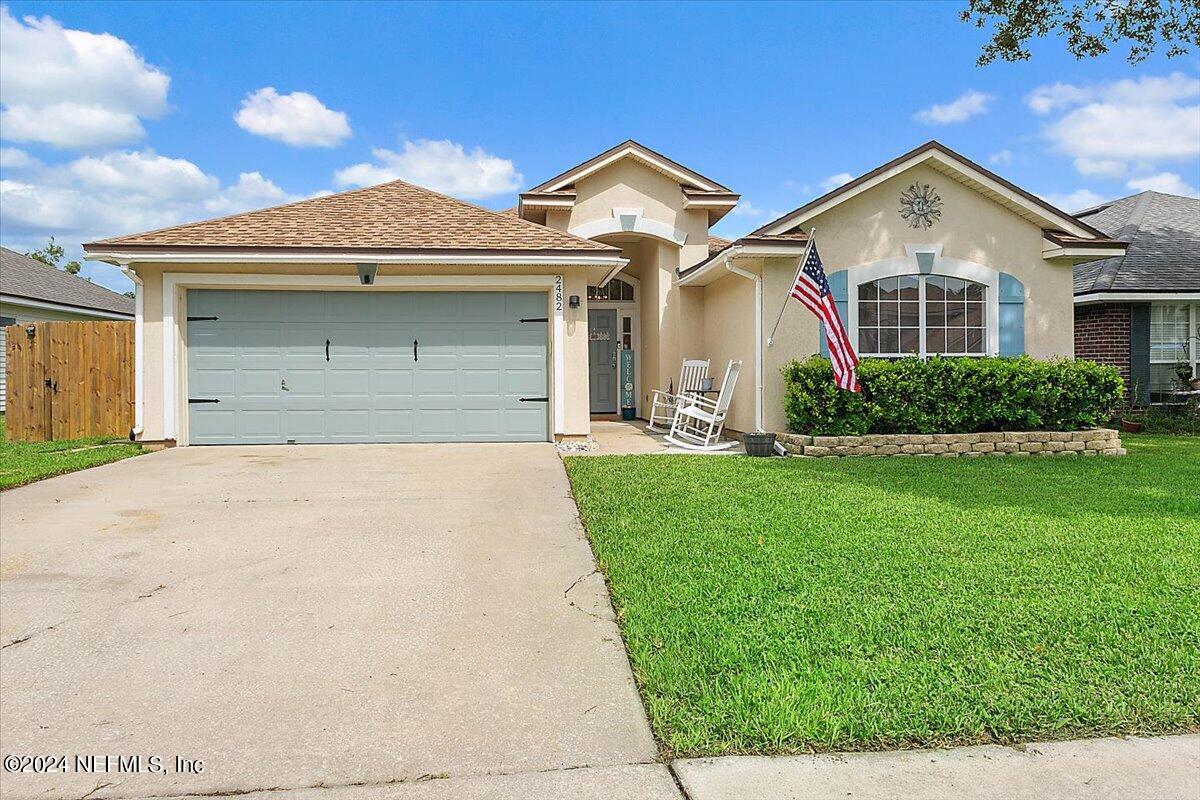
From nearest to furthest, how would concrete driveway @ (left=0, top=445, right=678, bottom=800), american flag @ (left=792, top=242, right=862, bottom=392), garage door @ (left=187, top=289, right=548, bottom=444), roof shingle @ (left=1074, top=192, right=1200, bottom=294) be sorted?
concrete driveway @ (left=0, top=445, right=678, bottom=800)
american flag @ (left=792, top=242, right=862, bottom=392)
garage door @ (left=187, top=289, right=548, bottom=444)
roof shingle @ (left=1074, top=192, right=1200, bottom=294)

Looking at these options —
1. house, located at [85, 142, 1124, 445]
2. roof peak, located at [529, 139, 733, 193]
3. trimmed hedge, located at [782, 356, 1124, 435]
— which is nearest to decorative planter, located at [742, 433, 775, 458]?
trimmed hedge, located at [782, 356, 1124, 435]

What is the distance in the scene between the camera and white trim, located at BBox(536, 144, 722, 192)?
1452 cm

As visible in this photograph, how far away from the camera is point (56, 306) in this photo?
1889 centimetres

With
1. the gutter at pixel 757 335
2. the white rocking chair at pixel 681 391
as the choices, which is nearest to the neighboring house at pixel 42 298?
the white rocking chair at pixel 681 391

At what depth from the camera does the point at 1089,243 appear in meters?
11.6

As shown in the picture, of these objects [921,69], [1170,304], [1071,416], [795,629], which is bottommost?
[795,629]

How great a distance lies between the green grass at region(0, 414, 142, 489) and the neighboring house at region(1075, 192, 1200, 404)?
53.1 ft

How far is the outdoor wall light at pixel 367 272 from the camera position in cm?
1086

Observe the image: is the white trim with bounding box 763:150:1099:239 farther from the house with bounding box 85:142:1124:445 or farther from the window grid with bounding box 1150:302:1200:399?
the window grid with bounding box 1150:302:1200:399

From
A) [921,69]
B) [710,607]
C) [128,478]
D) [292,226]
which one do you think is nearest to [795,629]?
[710,607]

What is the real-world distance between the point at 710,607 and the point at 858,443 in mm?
6869

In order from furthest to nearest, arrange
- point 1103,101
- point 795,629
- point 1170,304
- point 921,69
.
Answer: point 1103,101 → point 1170,304 → point 921,69 → point 795,629

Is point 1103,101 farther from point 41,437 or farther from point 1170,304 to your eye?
point 41,437

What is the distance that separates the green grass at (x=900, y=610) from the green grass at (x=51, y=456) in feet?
19.9
